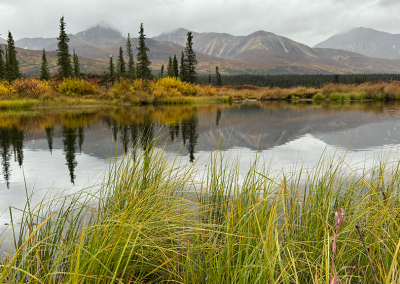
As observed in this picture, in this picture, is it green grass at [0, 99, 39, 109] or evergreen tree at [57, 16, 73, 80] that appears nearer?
green grass at [0, 99, 39, 109]

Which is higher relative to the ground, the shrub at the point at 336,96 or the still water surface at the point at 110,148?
the shrub at the point at 336,96

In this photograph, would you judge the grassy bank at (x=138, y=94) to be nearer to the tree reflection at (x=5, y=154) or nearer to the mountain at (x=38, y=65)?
the tree reflection at (x=5, y=154)

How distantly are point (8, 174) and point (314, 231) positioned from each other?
18.7 feet

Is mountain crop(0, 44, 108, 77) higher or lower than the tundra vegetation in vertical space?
higher

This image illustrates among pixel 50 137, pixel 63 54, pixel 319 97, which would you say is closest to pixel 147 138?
pixel 50 137

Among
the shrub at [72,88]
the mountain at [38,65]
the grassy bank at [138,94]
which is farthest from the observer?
the mountain at [38,65]

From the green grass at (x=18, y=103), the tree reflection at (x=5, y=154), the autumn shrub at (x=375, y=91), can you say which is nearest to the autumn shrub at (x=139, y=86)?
the green grass at (x=18, y=103)

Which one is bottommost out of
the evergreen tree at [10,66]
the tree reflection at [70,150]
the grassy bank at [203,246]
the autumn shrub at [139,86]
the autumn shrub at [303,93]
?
the tree reflection at [70,150]

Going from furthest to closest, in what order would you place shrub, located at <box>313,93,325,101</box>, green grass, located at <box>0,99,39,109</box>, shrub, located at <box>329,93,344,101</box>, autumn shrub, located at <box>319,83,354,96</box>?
shrub, located at <box>313,93,325,101</box>
autumn shrub, located at <box>319,83,354,96</box>
shrub, located at <box>329,93,344,101</box>
green grass, located at <box>0,99,39,109</box>

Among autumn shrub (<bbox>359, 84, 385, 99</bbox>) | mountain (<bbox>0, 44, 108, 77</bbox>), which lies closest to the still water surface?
autumn shrub (<bbox>359, 84, 385, 99</bbox>)

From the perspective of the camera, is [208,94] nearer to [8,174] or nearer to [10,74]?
[10,74]

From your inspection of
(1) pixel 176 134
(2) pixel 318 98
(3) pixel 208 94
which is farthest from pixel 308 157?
(3) pixel 208 94

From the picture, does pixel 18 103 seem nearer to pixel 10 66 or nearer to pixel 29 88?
pixel 29 88

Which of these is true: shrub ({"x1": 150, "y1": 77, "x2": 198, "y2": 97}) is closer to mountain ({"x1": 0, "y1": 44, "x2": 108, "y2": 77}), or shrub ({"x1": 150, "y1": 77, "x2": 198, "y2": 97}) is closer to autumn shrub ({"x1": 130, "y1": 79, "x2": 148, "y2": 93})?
autumn shrub ({"x1": 130, "y1": 79, "x2": 148, "y2": 93})
